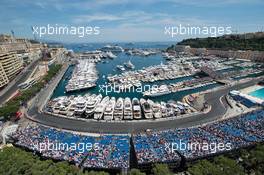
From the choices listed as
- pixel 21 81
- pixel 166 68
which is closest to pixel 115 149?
pixel 21 81

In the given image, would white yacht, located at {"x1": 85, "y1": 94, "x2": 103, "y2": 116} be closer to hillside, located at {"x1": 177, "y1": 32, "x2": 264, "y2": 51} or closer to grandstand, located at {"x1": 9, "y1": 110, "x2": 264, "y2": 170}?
grandstand, located at {"x1": 9, "y1": 110, "x2": 264, "y2": 170}

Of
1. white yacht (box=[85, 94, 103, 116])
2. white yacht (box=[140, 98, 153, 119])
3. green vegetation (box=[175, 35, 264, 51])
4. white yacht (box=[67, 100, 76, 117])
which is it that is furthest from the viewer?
green vegetation (box=[175, 35, 264, 51])

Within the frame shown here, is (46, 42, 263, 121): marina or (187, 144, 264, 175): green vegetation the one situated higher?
(46, 42, 263, 121): marina

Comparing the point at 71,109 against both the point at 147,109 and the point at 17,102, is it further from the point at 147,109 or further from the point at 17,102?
the point at 147,109

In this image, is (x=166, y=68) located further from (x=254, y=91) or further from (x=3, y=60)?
(x=3, y=60)

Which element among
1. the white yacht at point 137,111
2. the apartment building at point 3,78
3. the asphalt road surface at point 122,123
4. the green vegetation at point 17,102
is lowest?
the asphalt road surface at point 122,123

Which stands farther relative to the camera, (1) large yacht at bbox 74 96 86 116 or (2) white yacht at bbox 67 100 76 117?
(1) large yacht at bbox 74 96 86 116
